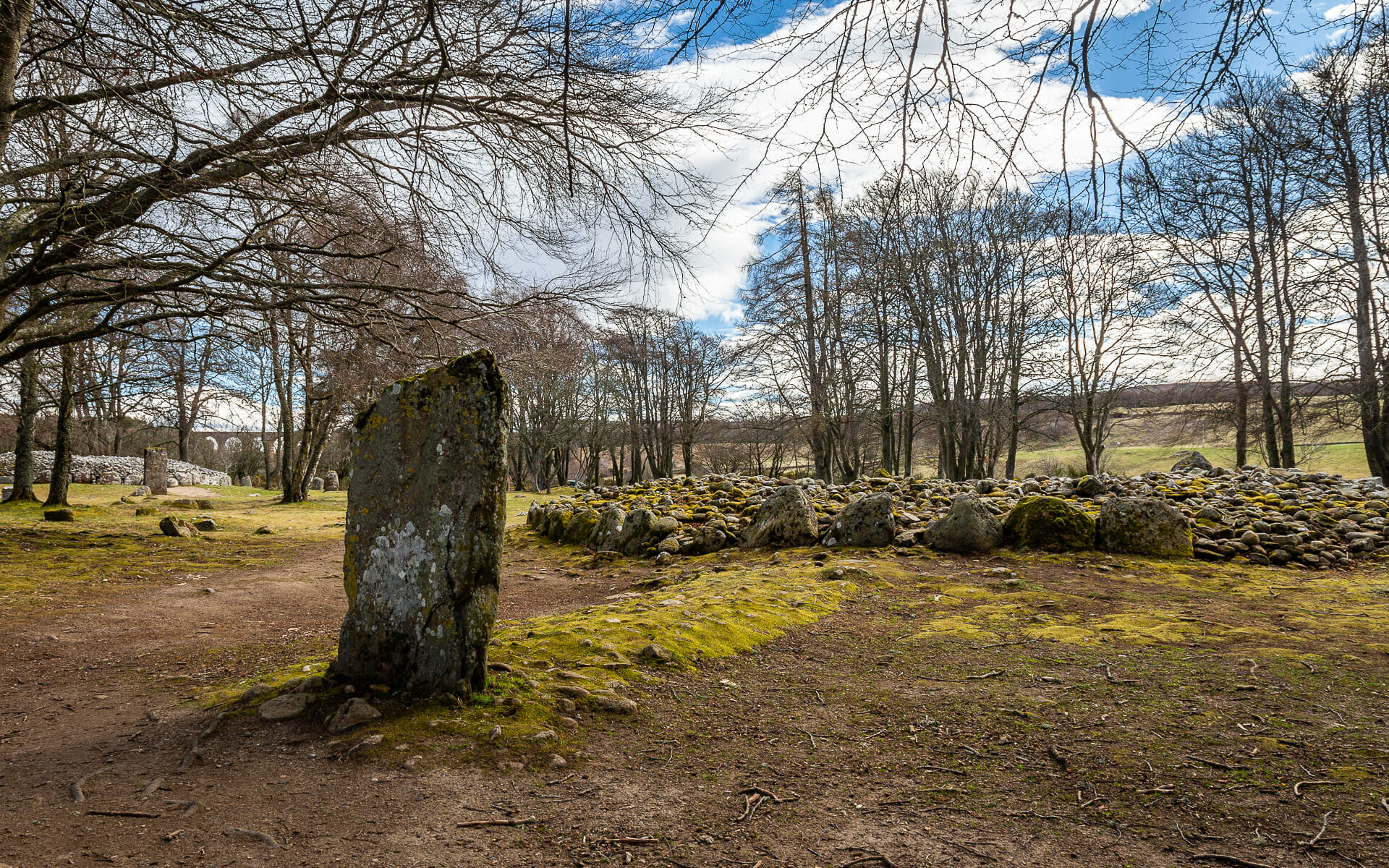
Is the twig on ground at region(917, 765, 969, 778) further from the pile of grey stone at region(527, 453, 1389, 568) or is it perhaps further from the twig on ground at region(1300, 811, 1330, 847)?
the pile of grey stone at region(527, 453, 1389, 568)

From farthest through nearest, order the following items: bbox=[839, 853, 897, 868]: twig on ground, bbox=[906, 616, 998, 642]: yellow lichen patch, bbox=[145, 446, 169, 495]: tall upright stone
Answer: bbox=[145, 446, 169, 495]: tall upright stone
bbox=[906, 616, 998, 642]: yellow lichen patch
bbox=[839, 853, 897, 868]: twig on ground

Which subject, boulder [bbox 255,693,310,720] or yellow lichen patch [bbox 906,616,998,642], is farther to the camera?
yellow lichen patch [bbox 906,616,998,642]

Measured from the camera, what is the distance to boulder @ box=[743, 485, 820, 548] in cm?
825

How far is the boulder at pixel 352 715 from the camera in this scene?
2877 millimetres

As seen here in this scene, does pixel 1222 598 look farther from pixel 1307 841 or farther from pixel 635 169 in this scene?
pixel 635 169

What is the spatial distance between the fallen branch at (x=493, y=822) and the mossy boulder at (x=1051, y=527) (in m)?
6.56

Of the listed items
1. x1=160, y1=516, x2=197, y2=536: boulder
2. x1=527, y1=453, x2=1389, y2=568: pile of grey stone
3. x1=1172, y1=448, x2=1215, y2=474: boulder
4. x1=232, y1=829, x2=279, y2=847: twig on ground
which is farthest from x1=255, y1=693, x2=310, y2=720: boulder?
x1=1172, y1=448, x2=1215, y2=474: boulder

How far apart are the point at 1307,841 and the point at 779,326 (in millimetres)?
16196

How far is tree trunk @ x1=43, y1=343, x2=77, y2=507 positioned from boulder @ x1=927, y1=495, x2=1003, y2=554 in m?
15.4

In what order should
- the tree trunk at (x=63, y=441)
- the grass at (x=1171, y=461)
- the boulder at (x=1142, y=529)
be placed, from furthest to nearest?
the grass at (x=1171, y=461) < the tree trunk at (x=63, y=441) < the boulder at (x=1142, y=529)

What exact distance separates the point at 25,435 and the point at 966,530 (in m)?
17.5

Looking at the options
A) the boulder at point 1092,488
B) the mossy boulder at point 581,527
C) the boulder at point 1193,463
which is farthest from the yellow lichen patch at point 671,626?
the boulder at point 1193,463

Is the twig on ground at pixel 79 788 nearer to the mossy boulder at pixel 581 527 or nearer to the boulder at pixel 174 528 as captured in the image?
the mossy boulder at pixel 581 527

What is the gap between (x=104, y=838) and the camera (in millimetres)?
2096
